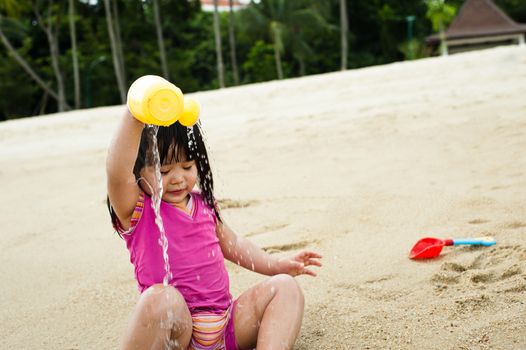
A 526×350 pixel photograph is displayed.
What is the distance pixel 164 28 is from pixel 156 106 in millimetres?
29631

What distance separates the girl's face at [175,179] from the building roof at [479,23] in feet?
85.1

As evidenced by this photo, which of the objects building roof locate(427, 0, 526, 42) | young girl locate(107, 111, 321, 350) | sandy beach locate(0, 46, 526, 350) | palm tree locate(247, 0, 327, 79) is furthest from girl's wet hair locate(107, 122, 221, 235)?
palm tree locate(247, 0, 327, 79)

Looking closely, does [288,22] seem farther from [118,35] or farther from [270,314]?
[270,314]

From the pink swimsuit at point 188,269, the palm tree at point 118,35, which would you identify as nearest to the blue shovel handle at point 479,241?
the pink swimsuit at point 188,269

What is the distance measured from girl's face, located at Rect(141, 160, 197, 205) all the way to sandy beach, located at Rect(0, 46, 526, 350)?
0.63m

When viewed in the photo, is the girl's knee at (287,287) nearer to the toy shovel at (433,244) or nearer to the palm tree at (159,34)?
the toy shovel at (433,244)

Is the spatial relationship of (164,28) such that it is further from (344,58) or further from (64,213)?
(64,213)

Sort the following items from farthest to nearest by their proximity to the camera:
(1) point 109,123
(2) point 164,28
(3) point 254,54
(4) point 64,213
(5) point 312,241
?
1. (3) point 254,54
2. (2) point 164,28
3. (1) point 109,123
4. (4) point 64,213
5. (5) point 312,241

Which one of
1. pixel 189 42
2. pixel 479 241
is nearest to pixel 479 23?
pixel 189 42

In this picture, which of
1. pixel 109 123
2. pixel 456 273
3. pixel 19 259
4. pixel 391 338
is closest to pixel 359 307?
pixel 391 338

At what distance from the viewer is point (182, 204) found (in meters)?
1.97

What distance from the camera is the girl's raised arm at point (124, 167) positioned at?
167 cm

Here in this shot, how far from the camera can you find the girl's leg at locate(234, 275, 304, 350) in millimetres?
1794

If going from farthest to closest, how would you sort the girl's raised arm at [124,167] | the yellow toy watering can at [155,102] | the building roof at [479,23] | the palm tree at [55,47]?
1. the building roof at [479,23]
2. the palm tree at [55,47]
3. the girl's raised arm at [124,167]
4. the yellow toy watering can at [155,102]
